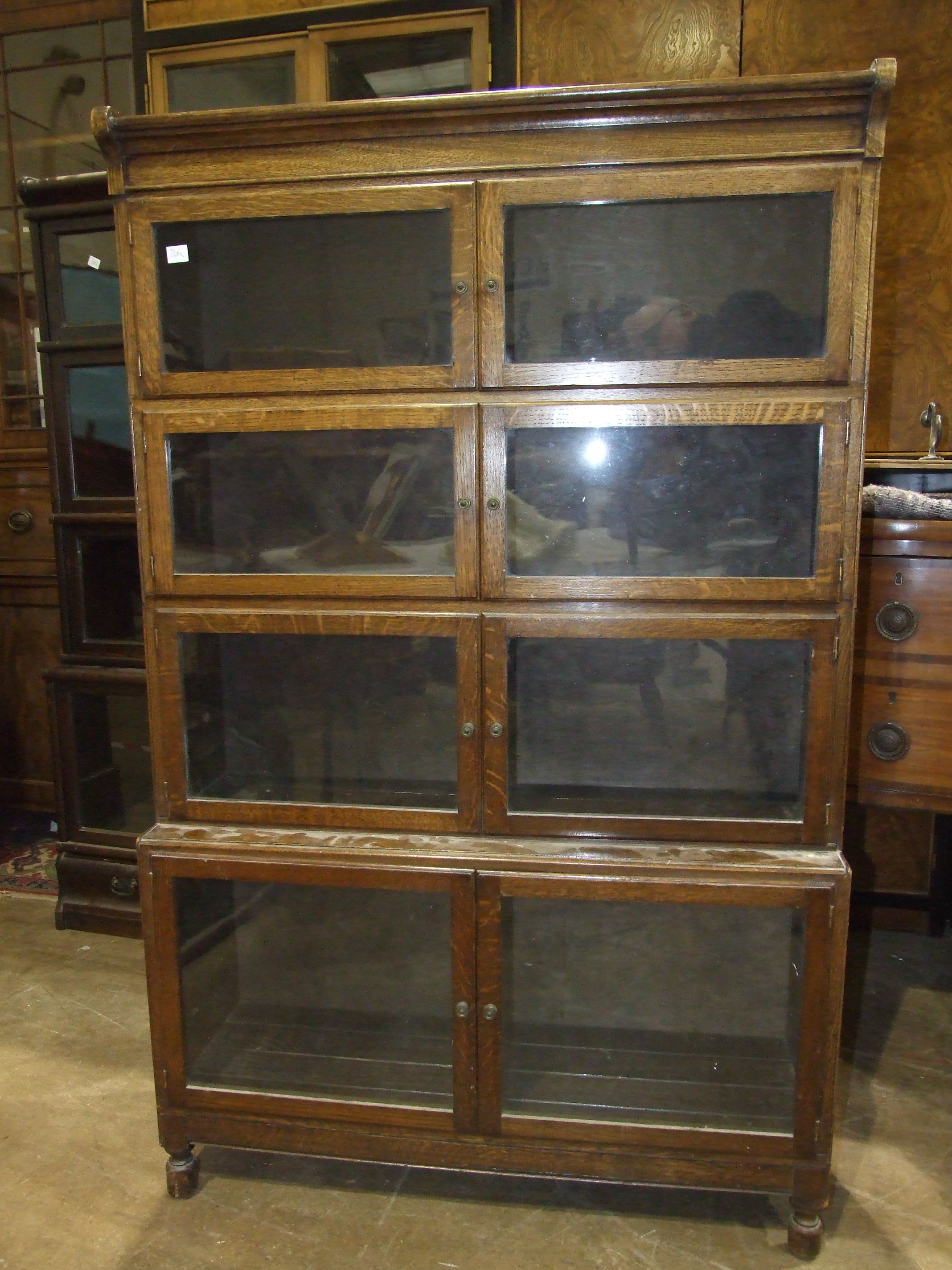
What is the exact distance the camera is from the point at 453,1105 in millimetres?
1443

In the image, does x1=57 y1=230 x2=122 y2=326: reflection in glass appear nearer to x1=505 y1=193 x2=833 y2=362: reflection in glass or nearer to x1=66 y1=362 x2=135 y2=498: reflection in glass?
x1=66 y1=362 x2=135 y2=498: reflection in glass

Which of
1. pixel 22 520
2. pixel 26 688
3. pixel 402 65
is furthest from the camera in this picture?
pixel 26 688

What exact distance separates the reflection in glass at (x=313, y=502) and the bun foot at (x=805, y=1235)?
117 centimetres

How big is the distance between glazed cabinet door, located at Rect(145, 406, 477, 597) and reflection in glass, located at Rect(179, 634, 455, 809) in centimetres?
12

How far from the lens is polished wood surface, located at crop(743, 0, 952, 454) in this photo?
1.93 m

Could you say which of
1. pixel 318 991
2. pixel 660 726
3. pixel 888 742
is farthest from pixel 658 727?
pixel 318 991

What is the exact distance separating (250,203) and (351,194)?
16 cm

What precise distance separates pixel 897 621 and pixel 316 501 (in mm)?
1036

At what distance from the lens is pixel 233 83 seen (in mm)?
2199

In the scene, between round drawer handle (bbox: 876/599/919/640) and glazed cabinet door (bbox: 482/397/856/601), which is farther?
round drawer handle (bbox: 876/599/919/640)

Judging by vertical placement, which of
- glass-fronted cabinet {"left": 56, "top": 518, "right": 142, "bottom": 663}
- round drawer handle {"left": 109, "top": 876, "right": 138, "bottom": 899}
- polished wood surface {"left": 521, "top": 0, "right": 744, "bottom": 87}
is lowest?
round drawer handle {"left": 109, "top": 876, "right": 138, "bottom": 899}

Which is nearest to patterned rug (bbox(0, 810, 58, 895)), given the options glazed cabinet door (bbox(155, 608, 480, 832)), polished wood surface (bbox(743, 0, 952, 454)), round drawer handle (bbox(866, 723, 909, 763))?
glazed cabinet door (bbox(155, 608, 480, 832))

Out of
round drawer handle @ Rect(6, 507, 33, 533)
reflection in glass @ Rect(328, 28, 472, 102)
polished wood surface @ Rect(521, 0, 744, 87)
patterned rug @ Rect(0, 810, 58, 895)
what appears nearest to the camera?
polished wood surface @ Rect(521, 0, 744, 87)

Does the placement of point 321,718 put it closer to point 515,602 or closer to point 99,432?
point 515,602
